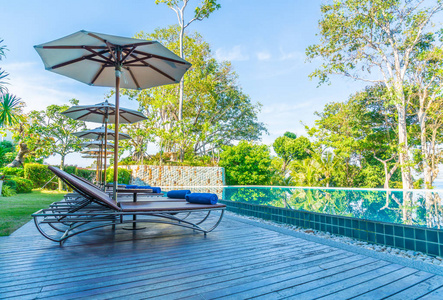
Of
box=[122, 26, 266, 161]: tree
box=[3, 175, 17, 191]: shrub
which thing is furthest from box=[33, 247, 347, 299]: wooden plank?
box=[122, 26, 266, 161]: tree

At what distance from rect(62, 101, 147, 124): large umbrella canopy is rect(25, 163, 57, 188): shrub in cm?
880

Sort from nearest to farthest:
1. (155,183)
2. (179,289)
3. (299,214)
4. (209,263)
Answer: (179,289) → (209,263) → (299,214) → (155,183)

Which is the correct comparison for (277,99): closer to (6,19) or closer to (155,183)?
(155,183)

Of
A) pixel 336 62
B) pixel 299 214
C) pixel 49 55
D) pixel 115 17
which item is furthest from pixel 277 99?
pixel 49 55

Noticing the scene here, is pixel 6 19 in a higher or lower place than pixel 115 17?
lower

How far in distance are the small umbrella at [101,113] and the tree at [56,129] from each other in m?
9.87

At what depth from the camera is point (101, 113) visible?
20.4ft

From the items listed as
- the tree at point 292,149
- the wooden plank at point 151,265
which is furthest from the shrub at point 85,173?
the tree at point 292,149

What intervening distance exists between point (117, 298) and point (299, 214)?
3999 mm

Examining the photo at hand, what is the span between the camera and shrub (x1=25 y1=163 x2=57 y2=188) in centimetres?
1276

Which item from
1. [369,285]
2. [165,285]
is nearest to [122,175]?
[165,285]

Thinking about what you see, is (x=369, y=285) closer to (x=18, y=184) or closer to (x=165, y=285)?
(x=165, y=285)

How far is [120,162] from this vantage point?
16766 millimetres

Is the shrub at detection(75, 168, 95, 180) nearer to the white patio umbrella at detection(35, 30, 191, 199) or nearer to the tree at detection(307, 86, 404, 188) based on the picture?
the white patio umbrella at detection(35, 30, 191, 199)
